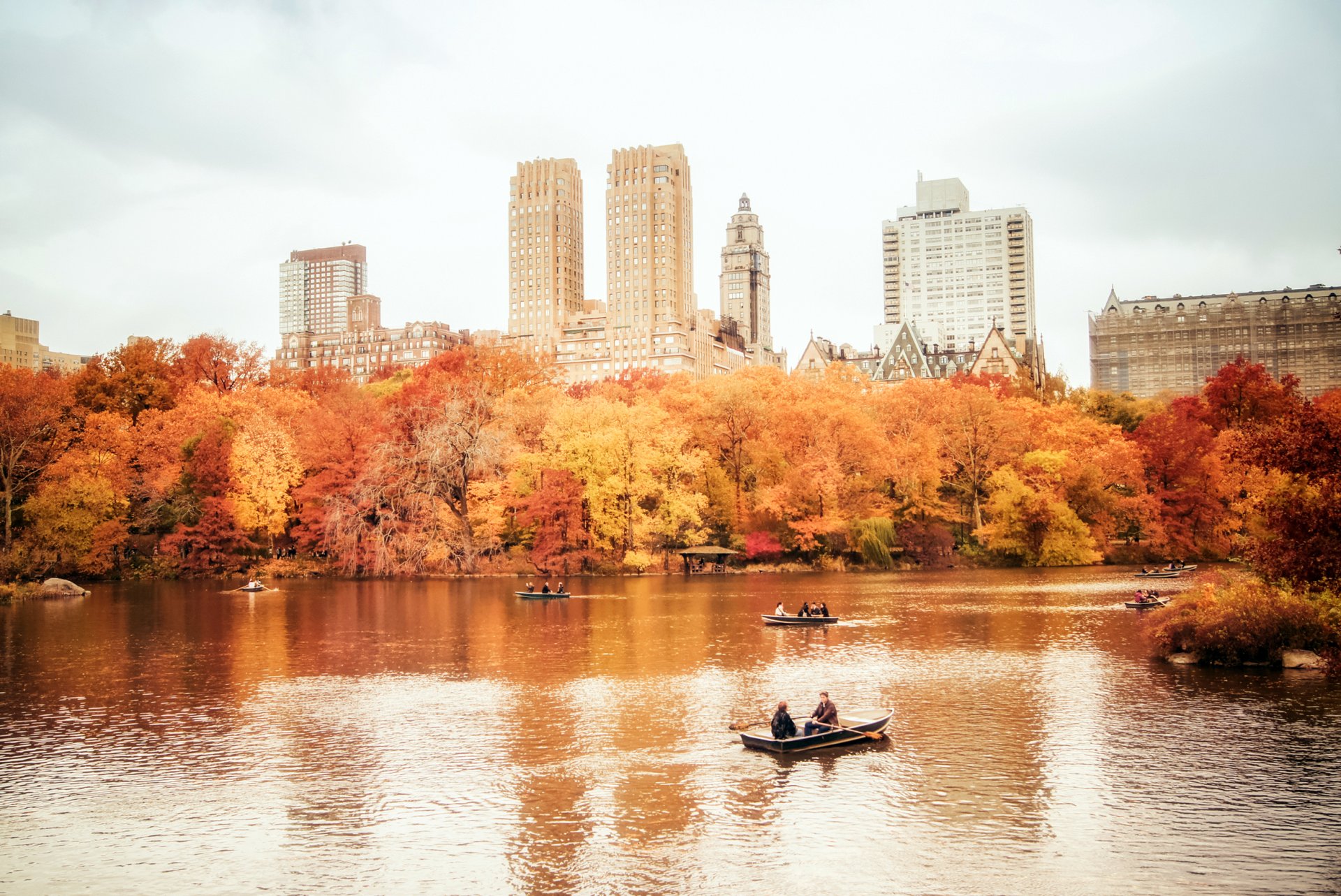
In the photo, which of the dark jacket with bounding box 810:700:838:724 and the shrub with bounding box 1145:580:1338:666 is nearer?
the dark jacket with bounding box 810:700:838:724

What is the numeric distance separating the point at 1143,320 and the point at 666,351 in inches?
3087

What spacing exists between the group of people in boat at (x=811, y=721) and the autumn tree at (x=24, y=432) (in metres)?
61.8

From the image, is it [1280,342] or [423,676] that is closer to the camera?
[423,676]

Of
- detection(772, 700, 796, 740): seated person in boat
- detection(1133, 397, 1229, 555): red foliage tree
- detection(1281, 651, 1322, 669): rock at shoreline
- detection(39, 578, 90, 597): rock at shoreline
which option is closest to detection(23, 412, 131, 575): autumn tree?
detection(39, 578, 90, 597): rock at shoreline

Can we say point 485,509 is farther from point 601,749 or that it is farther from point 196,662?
point 601,749

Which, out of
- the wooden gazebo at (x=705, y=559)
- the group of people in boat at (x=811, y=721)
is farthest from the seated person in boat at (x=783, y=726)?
the wooden gazebo at (x=705, y=559)

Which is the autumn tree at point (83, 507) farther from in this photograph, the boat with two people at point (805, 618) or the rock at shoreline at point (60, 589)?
the boat with two people at point (805, 618)

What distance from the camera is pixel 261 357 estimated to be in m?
96.4

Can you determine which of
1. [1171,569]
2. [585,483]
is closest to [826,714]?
[1171,569]

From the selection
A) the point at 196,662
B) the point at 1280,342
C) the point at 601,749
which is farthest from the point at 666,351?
the point at 601,749

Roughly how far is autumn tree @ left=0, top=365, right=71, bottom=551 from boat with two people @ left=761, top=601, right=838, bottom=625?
51571 millimetres

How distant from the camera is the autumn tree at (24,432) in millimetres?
67688

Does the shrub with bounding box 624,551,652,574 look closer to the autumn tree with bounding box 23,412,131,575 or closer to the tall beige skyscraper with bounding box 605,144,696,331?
the autumn tree with bounding box 23,412,131,575

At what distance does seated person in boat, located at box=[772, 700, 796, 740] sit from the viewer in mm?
23078
